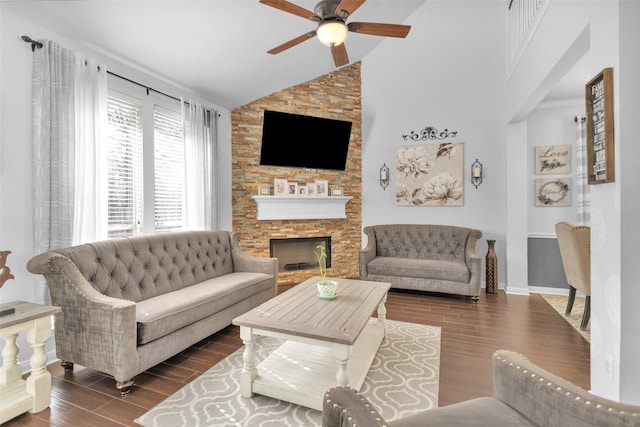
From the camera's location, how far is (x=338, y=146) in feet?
16.1

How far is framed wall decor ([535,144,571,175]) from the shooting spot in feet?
14.3

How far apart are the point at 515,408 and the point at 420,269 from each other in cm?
313

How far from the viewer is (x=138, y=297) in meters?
2.62

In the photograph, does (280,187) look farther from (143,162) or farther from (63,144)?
(63,144)

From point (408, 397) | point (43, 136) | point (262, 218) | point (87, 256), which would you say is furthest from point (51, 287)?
point (262, 218)

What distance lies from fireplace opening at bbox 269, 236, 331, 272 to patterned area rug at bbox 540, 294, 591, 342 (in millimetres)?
3089

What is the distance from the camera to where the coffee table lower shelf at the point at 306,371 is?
1879mm

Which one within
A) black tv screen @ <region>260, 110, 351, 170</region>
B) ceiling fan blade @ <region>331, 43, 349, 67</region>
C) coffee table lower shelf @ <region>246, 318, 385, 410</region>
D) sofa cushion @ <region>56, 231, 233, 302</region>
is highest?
ceiling fan blade @ <region>331, 43, 349, 67</region>

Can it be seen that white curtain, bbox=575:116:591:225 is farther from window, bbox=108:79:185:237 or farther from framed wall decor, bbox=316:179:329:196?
window, bbox=108:79:185:237

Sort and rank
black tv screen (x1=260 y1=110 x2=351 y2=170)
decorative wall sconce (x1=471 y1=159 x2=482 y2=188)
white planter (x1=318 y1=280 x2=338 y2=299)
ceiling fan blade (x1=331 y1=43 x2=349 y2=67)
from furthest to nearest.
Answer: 1. decorative wall sconce (x1=471 y1=159 x2=482 y2=188)
2. black tv screen (x1=260 y1=110 x2=351 y2=170)
3. ceiling fan blade (x1=331 y1=43 x2=349 y2=67)
4. white planter (x1=318 y1=280 x2=338 y2=299)

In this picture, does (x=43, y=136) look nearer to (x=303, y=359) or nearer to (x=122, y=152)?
(x=122, y=152)

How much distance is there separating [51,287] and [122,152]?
1.58m

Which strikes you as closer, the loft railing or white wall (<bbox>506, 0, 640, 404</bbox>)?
white wall (<bbox>506, 0, 640, 404</bbox>)

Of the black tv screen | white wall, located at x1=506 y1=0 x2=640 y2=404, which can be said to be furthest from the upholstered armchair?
the black tv screen
